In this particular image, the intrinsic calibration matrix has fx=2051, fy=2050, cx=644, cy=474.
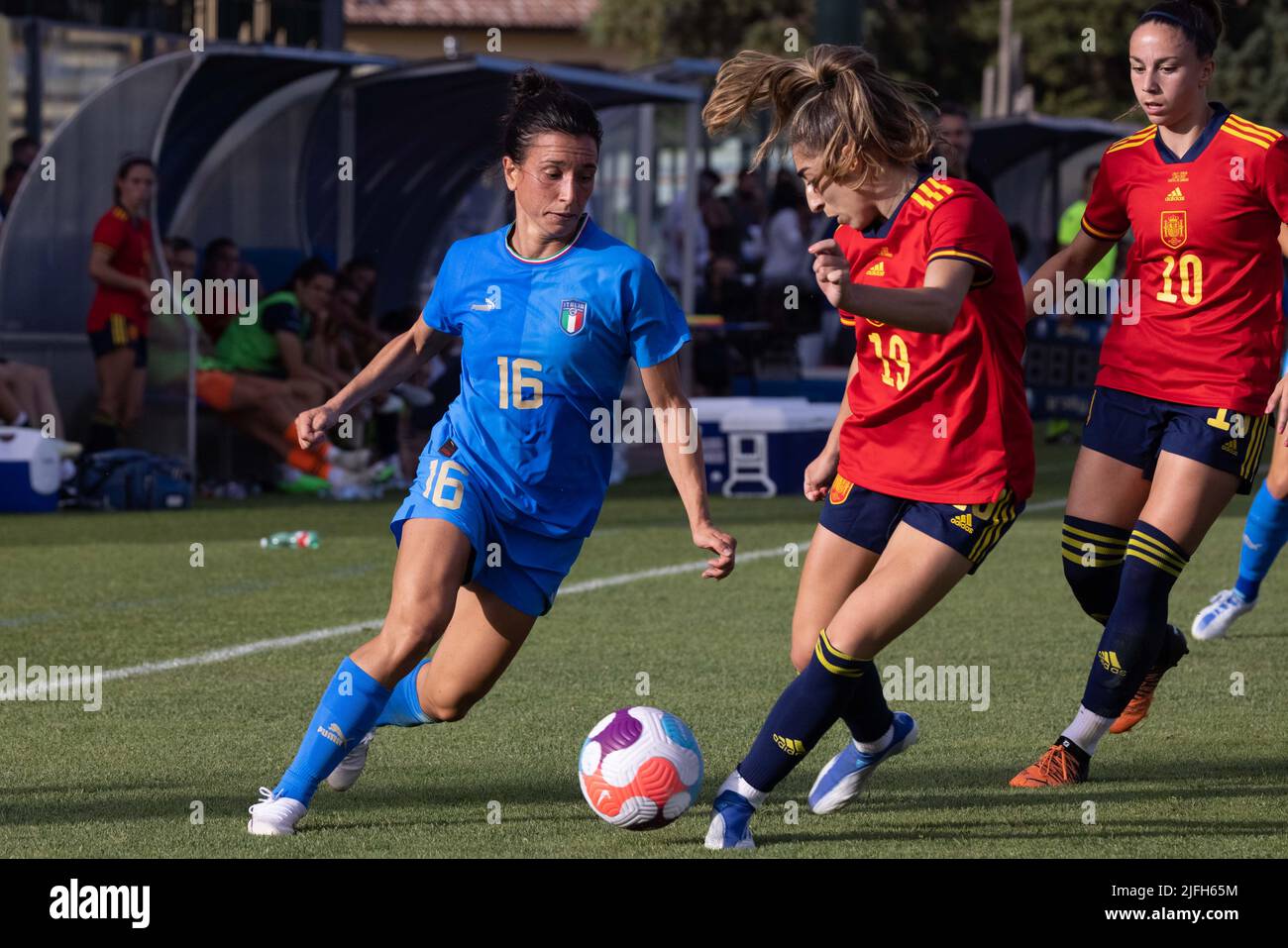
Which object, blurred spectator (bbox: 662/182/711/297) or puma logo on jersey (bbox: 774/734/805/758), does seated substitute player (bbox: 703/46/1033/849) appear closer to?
puma logo on jersey (bbox: 774/734/805/758)


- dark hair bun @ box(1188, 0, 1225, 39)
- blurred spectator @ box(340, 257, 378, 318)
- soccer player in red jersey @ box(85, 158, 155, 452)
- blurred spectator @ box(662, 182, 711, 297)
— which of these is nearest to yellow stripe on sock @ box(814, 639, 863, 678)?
dark hair bun @ box(1188, 0, 1225, 39)

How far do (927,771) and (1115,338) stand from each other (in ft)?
4.66

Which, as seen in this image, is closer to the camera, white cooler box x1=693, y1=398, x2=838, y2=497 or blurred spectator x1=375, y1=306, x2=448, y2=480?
white cooler box x1=693, y1=398, x2=838, y2=497

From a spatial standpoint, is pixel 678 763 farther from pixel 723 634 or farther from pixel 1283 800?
pixel 723 634

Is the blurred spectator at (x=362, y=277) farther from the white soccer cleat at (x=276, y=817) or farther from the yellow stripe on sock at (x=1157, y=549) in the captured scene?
the white soccer cleat at (x=276, y=817)

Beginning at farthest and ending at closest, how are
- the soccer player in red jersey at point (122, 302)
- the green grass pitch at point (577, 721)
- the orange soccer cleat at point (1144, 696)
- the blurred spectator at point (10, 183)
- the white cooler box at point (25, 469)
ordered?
the blurred spectator at point (10, 183) → the soccer player in red jersey at point (122, 302) → the white cooler box at point (25, 469) → the orange soccer cleat at point (1144, 696) → the green grass pitch at point (577, 721)

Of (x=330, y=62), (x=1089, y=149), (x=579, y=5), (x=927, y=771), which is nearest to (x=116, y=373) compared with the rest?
(x=330, y=62)

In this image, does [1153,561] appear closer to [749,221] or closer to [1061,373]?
[1061,373]

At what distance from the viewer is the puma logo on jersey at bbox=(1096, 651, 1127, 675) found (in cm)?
585

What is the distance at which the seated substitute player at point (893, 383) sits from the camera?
16.2 ft

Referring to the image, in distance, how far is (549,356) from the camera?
17.1 ft

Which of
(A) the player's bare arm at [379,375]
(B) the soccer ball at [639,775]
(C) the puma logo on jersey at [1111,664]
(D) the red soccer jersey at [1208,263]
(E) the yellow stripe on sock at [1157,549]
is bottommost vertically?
(B) the soccer ball at [639,775]

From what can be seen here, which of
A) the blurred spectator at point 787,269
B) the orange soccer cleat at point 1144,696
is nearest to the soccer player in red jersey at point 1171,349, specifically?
the orange soccer cleat at point 1144,696

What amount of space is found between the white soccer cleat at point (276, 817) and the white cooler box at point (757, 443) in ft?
29.7
